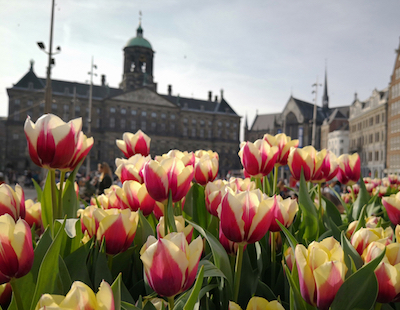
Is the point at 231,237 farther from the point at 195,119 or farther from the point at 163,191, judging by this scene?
the point at 195,119

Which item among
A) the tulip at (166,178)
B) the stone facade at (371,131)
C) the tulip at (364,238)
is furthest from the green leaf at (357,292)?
the stone facade at (371,131)

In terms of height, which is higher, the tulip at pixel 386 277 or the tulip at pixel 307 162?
the tulip at pixel 307 162

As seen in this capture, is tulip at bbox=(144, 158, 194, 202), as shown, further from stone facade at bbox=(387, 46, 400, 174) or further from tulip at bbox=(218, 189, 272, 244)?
stone facade at bbox=(387, 46, 400, 174)

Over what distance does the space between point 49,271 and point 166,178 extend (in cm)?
47

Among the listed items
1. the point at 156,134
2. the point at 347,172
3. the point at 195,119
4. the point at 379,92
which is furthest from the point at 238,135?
the point at 347,172

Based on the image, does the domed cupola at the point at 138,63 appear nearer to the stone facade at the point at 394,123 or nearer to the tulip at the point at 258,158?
the stone facade at the point at 394,123

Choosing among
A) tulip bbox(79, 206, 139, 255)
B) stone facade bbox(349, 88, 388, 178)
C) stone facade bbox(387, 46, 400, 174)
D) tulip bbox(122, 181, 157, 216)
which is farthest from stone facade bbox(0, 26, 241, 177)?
tulip bbox(79, 206, 139, 255)

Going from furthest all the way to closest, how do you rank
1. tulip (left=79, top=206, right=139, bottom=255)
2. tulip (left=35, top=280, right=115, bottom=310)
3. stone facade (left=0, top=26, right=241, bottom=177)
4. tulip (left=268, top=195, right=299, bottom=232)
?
stone facade (left=0, top=26, right=241, bottom=177) → tulip (left=268, top=195, right=299, bottom=232) → tulip (left=79, top=206, right=139, bottom=255) → tulip (left=35, top=280, right=115, bottom=310)

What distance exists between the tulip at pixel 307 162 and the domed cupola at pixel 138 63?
60.6 m

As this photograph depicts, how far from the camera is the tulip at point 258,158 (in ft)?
5.20

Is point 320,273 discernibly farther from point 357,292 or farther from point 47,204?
point 47,204

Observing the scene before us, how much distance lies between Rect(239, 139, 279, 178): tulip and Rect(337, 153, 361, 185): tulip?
2.18 feet

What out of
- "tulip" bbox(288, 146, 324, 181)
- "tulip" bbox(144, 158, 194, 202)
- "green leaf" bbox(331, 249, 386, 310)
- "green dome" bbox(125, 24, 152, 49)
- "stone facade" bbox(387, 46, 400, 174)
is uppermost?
"green dome" bbox(125, 24, 152, 49)

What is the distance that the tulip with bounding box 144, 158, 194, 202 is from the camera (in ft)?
3.86
